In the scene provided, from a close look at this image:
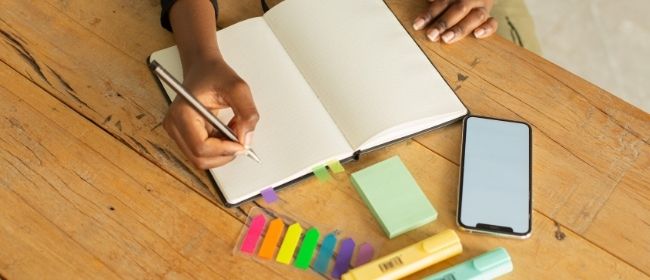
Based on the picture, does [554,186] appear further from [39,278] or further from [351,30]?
[39,278]

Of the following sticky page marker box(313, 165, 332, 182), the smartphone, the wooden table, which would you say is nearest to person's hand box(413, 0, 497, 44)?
the wooden table

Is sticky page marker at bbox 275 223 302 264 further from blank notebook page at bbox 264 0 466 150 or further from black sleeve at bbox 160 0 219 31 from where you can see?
black sleeve at bbox 160 0 219 31

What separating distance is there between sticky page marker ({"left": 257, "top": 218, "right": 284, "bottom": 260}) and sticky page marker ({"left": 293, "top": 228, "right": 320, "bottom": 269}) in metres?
0.03

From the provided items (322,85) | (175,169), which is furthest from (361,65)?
(175,169)

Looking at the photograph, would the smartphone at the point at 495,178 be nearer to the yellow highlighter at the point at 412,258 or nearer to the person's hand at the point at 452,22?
the yellow highlighter at the point at 412,258

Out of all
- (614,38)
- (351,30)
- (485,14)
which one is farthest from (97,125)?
(614,38)

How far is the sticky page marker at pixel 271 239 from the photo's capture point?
771 mm

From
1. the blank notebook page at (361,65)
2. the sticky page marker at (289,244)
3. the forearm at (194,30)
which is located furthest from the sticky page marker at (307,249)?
the forearm at (194,30)

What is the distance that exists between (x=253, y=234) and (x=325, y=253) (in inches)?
3.3

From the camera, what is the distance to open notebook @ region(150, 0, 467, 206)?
814 millimetres

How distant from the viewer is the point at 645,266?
0.77m

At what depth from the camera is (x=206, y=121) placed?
0.78m

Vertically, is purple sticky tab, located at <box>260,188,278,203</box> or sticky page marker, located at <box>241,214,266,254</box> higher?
purple sticky tab, located at <box>260,188,278,203</box>

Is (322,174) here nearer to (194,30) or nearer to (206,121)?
(206,121)
